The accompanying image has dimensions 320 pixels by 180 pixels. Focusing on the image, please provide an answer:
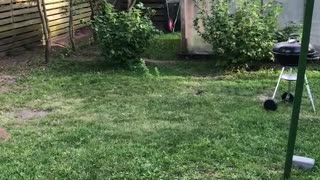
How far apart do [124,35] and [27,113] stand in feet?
8.26

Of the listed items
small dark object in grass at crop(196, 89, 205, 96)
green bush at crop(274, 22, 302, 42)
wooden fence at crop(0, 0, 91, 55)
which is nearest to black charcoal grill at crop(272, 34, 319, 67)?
small dark object in grass at crop(196, 89, 205, 96)

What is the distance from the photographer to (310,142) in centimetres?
470

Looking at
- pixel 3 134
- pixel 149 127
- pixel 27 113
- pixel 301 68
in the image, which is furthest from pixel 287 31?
pixel 3 134

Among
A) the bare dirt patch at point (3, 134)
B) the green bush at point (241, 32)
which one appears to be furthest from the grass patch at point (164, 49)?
the bare dirt patch at point (3, 134)

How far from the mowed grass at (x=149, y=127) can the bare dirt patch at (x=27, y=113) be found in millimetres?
68

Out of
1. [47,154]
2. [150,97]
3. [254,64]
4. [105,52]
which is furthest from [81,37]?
[47,154]

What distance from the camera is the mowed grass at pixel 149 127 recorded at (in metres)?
4.09

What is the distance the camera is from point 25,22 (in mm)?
9523

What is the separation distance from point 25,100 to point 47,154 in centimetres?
202

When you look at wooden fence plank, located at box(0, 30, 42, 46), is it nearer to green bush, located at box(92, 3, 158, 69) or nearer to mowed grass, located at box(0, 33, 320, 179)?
mowed grass, located at box(0, 33, 320, 179)

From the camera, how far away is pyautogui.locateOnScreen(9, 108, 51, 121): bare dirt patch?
5.67m

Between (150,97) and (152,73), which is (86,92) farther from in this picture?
(152,73)

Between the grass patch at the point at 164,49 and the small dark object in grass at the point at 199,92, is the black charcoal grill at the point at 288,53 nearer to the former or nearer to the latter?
the small dark object in grass at the point at 199,92

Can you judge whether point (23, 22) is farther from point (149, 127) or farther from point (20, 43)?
point (149, 127)
